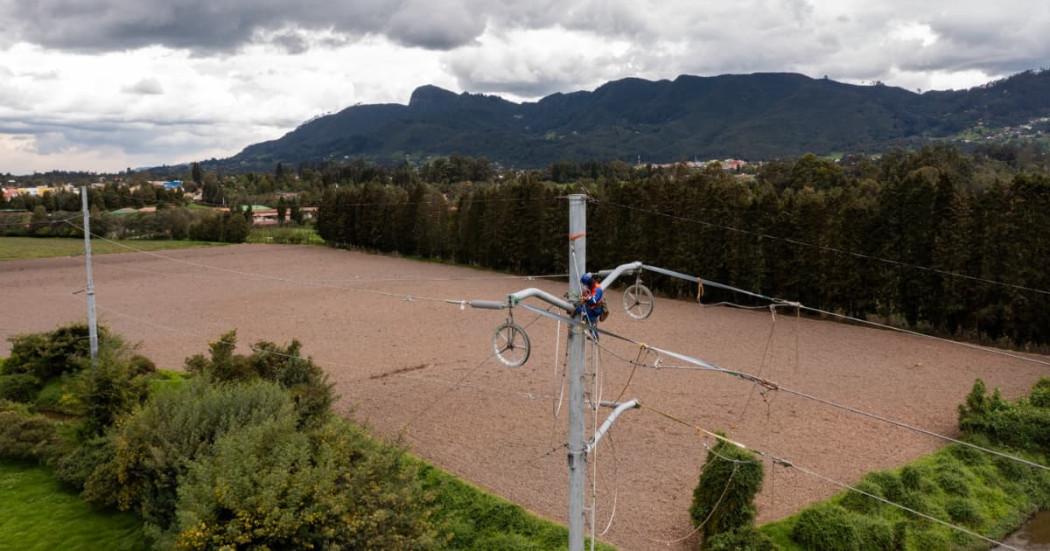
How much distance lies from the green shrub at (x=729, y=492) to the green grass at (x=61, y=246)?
196ft

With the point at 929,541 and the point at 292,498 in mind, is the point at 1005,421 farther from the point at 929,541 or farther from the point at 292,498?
the point at 292,498

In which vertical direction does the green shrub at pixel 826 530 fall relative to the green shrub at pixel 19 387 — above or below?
below

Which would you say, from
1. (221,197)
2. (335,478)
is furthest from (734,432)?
(221,197)

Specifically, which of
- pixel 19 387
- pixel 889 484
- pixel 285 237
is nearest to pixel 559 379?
pixel 889 484

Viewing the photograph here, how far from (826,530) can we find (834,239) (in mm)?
23804

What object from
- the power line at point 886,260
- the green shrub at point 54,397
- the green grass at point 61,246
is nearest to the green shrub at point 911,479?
the power line at point 886,260

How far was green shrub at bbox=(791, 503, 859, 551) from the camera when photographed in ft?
40.2

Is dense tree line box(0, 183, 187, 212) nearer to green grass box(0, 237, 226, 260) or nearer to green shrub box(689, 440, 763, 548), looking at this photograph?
green grass box(0, 237, 226, 260)

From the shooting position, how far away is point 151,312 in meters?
34.5

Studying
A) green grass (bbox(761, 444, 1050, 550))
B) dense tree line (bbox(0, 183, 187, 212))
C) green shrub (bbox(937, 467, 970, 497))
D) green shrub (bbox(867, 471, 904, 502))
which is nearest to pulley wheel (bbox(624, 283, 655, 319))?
green grass (bbox(761, 444, 1050, 550))

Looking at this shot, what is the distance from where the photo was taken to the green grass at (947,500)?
12.8 m

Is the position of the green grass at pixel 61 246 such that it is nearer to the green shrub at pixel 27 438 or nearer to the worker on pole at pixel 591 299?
the green shrub at pixel 27 438

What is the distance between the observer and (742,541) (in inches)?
443

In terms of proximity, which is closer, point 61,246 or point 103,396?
point 103,396
